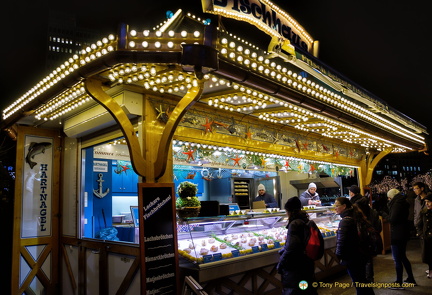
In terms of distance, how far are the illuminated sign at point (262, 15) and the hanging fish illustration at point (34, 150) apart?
449 centimetres

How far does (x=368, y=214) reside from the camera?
6312mm

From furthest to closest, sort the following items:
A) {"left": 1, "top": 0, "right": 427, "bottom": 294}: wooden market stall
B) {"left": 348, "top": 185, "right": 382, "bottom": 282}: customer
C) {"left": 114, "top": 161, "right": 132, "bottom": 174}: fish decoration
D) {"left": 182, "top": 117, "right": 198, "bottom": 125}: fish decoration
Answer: {"left": 114, "top": 161, "right": 132, "bottom": 174}: fish decoration, {"left": 182, "top": 117, "right": 198, "bottom": 125}: fish decoration, {"left": 348, "top": 185, "right": 382, "bottom": 282}: customer, {"left": 1, "top": 0, "right": 427, "bottom": 294}: wooden market stall

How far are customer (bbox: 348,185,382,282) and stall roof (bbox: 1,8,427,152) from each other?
1575mm

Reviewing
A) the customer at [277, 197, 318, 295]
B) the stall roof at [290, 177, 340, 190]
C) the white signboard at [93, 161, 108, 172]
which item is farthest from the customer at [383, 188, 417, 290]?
the stall roof at [290, 177, 340, 190]

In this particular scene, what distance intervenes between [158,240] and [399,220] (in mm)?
5043

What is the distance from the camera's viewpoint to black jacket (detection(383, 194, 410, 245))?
265 inches

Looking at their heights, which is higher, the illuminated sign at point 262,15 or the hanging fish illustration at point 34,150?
the illuminated sign at point 262,15

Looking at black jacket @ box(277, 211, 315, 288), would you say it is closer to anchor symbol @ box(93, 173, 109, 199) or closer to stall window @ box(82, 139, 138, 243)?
stall window @ box(82, 139, 138, 243)

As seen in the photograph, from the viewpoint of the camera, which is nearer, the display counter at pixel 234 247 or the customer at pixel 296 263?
the customer at pixel 296 263

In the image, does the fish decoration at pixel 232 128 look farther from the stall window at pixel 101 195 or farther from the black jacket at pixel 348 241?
the black jacket at pixel 348 241

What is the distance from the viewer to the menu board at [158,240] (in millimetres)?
4520

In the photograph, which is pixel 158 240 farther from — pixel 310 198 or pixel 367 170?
pixel 367 170

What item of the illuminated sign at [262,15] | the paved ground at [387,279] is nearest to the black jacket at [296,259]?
the paved ground at [387,279]

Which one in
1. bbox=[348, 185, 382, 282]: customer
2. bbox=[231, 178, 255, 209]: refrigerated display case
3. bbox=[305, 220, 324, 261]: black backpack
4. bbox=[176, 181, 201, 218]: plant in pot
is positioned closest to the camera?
bbox=[305, 220, 324, 261]: black backpack
